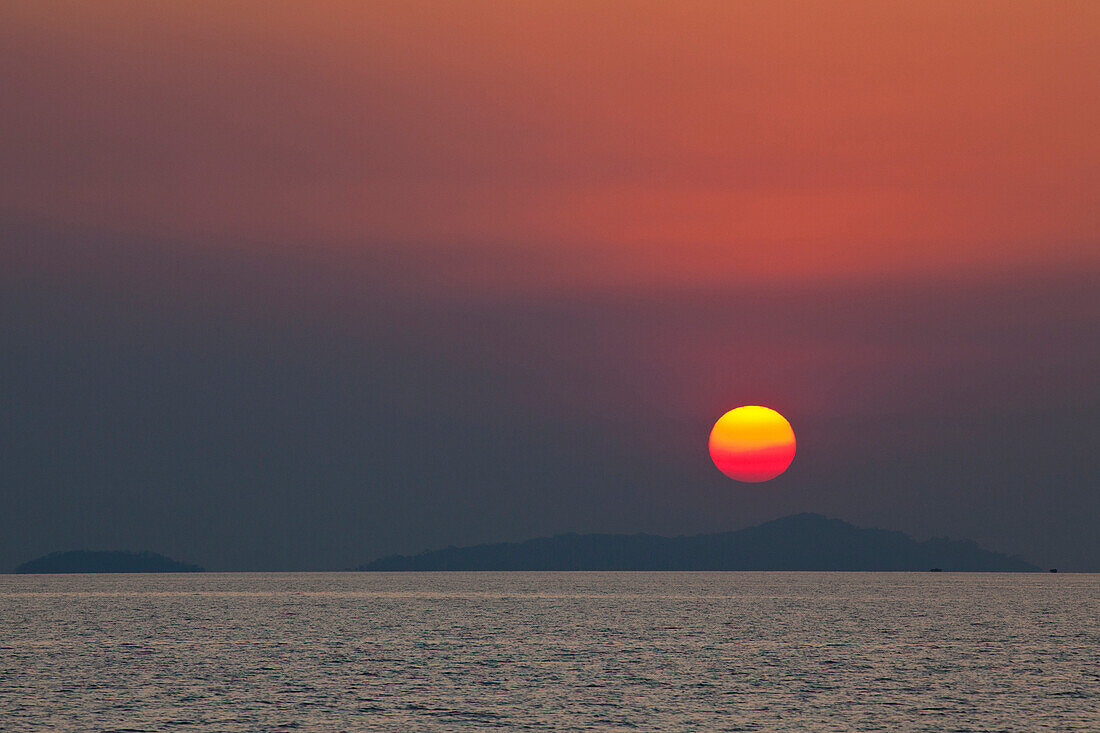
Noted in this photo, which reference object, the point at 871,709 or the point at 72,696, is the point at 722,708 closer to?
the point at 871,709

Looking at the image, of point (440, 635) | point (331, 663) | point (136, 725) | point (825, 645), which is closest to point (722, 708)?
point (136, 725)

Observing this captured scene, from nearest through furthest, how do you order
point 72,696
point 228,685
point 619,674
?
point 72,696 < point 228,685 < point 619,674

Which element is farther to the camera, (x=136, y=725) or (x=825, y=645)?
(x=825, y=645)

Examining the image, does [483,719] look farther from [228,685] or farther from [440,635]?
[440,635]

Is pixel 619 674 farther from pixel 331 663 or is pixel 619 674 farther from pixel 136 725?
pixel 136 725

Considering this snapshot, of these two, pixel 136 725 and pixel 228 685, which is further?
pixel 228 685

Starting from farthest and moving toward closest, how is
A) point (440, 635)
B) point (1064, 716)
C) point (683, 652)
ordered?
1. point (440, 635)
2. point (683, 652)
3. point (1064, 716)

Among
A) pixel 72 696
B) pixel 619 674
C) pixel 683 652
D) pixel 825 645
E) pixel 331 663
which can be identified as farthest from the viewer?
pixel 825 645

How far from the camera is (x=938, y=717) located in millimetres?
69125

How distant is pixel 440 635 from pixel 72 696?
67330 mm

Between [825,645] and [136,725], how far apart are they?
3305 inches

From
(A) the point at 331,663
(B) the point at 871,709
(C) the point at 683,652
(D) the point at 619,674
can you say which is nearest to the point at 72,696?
(A) the point at 331,663

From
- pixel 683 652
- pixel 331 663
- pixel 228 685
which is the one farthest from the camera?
pixel 683 652

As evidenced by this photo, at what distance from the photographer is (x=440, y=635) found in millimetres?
139750
